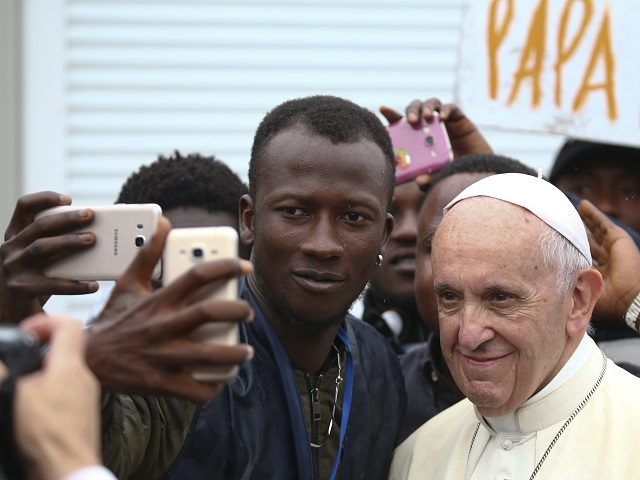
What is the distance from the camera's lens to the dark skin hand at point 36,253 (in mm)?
2828

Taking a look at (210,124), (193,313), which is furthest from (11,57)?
(193,313)

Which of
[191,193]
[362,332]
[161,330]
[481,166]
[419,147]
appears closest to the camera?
[161,330]

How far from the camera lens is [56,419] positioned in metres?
1.74

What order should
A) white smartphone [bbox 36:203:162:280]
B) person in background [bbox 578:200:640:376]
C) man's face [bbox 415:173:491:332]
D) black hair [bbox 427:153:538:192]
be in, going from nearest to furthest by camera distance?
white smartphone [bbox 36:203:162:280] < person in background [bbox 578:200:640:376] < man's face [bbox 415:173:491:332] < black hair [bbox 427:153:538:192]

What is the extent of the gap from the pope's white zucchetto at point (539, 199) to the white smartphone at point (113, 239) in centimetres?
100

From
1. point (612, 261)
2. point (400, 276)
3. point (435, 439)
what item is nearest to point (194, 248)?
point (435, 439)

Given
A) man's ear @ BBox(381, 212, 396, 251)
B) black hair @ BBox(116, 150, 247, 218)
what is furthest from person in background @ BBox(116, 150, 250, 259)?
man's ear @ BBox(381, 212, 396, 251)

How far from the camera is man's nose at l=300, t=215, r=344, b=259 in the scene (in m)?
3.34

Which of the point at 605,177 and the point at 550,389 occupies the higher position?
the point at 605,177

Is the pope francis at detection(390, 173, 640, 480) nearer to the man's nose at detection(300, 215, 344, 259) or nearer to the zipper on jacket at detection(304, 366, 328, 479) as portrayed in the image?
the man's nose at detection(300, 215, 344, 259)

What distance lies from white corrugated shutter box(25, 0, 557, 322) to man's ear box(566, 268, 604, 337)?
364cm

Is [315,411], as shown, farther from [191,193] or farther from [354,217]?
[191,193]

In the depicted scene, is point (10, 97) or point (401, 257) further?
point (10, 97)

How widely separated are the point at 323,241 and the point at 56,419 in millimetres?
1679
